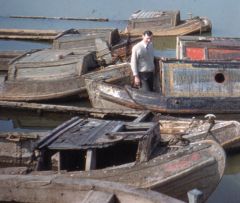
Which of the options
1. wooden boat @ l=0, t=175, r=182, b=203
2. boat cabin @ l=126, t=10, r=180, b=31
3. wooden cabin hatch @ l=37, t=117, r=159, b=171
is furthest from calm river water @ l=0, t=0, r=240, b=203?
wooden boat @ l=0, t=175, r=182, b=203

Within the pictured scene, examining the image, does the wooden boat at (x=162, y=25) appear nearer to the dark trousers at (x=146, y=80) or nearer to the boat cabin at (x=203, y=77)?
the dark trousers at (x=146, y=80)

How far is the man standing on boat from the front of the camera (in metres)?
11.2

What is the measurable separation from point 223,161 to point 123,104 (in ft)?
16.1

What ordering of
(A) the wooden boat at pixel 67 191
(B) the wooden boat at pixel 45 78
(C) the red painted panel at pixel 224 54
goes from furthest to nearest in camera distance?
(B) the wooden boat at pixel 45 78
(C) the red painted panel at pixel 224 54
(A) the wooden boat at pixel 67 191

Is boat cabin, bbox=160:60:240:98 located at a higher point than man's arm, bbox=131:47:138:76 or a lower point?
lower

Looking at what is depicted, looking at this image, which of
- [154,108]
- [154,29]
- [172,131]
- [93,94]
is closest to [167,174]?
[172,131]

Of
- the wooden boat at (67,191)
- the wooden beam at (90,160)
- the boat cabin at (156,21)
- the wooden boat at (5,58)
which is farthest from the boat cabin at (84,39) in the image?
the wooden boat at (67,191)

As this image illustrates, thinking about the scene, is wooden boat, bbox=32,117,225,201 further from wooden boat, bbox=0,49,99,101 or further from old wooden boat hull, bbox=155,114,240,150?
wooden boat, bbox=0,49,99,101

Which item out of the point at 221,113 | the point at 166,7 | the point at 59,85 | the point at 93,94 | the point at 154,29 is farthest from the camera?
the point at 166,7

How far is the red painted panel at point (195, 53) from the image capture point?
12.7 metres

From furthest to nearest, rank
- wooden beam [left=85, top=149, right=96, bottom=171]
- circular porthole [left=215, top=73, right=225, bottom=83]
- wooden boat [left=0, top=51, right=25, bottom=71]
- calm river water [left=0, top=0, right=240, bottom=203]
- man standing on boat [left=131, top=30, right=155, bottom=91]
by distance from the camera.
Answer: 1. calm river water [left=0, top=0, right=240, bottom=203]
2. wooden boat [left=0, top=51, right=25, bottom=71]
3. circular porthole [left=215, top=73, right=225, bottom=83]
4. man standing on boat [left=131, top=30, right=155, bottom=91]
5. wooden beam [left=85, top=149, right=96, bottom=171]

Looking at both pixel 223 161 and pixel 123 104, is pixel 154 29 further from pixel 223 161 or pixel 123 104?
pixel 223 161

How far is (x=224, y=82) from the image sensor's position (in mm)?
11547

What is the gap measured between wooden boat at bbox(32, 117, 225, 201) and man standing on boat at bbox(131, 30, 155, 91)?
3.28m
